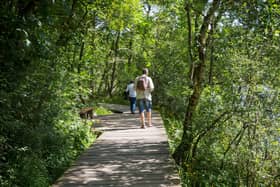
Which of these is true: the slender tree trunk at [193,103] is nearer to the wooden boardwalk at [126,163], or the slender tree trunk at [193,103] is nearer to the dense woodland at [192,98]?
the dense woodland at [192,98]

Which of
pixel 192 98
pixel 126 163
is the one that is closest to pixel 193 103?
pixel 192 98

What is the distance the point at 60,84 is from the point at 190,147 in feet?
10.1

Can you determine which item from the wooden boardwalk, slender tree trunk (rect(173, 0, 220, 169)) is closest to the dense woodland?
slender tree trunk (rect(173, 0, 220, 169))

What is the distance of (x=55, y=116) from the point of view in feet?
23.3

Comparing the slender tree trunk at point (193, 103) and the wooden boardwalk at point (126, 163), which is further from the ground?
the slender tree trunk at point (193, 103)

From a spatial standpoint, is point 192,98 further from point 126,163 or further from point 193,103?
point 126,163

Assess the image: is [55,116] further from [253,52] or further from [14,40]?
[253,52]

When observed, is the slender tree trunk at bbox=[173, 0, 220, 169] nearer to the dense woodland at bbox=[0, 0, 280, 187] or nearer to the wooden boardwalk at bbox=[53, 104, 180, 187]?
the dense woodland at bbox=[0, 0, 280, 187]

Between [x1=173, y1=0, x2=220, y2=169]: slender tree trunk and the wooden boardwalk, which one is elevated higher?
[x1=173, y1=0, x2=220, y2=169]: slender tree trunk

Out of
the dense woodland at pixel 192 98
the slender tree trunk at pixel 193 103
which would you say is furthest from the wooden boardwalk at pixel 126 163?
the dense woodland at pixel 192 98

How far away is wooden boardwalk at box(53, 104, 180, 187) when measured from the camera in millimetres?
5297

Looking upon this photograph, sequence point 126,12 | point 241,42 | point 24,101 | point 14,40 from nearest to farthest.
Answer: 1. point 14,40
2. point 24,101
3. point 241,42
4. point 126,12

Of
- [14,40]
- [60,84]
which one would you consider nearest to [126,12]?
[60,84]

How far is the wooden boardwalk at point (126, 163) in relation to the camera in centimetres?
530
